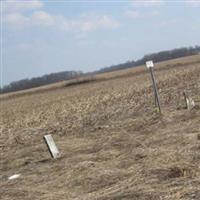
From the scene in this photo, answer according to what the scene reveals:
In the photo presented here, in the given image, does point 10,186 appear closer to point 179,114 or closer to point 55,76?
point 179,114

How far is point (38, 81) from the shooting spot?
158m

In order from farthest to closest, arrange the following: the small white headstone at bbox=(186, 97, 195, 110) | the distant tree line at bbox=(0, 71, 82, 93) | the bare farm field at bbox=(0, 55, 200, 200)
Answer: the distant tree line at bbox=(0, 71, 82, 93) → the small white headstone at bbox=(186, 97, 195, 110) → the bare farm field at bbox=(0, 55, 200, 200)

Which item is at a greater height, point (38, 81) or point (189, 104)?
point (38, 81)

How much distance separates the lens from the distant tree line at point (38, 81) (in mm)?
144587

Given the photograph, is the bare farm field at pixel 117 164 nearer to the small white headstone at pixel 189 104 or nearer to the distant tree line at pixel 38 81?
the small white headstone at pixel 189 104

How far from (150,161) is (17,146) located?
23.1 ft

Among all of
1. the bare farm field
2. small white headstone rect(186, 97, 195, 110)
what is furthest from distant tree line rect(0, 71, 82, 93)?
the bare farm field

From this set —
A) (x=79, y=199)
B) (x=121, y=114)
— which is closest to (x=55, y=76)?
(x=121, y=114)

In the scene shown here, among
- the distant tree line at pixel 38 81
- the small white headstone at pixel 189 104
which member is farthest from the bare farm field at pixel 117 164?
the distant tree line at pixel 38 81

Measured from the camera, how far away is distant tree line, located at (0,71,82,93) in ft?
474

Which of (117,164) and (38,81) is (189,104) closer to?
(117,164)

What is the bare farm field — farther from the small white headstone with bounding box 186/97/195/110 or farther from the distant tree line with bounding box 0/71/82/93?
the distant tree line with bounding box 0/71/82/93

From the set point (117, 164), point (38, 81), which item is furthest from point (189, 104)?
point (38, 81)

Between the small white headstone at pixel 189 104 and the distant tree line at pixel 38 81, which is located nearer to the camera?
the small white headstone at pixel 189 104
